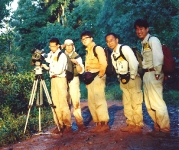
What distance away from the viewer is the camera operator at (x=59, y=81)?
5.49m

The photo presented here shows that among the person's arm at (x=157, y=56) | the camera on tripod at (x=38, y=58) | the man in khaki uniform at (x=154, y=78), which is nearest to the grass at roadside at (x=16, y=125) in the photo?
the camera on tripod at (x=38, y=58)

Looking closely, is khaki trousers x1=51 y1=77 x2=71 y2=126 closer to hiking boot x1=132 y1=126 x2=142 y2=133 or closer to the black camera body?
the black camera body

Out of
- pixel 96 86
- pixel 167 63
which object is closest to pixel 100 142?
pixel 96 86

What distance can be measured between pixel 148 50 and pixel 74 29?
2159 centimetres

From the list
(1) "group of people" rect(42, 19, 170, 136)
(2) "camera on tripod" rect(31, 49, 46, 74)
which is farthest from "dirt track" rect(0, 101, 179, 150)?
(2) "camera on tripod" rect(31, 49, 46, 74)

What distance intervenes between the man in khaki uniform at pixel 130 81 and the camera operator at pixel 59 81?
1.04 meters

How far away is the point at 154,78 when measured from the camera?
190 inches

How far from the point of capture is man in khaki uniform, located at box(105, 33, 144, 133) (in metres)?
5.07

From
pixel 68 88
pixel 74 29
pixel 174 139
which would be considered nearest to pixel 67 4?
pixel 74 29

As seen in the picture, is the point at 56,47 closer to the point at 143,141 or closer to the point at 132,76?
the point at 132,76

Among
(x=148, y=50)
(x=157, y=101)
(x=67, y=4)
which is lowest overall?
(x=157, y=101)

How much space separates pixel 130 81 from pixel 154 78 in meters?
0.51

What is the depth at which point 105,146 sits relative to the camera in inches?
177

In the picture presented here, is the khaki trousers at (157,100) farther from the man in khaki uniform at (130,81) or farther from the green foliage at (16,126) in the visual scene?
the green foliage at (16,126)
